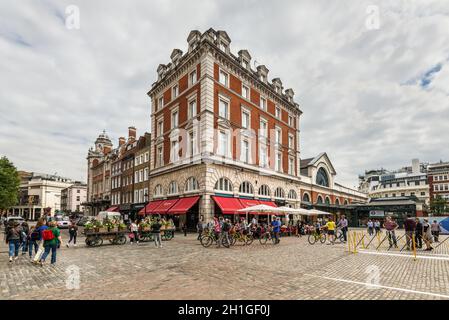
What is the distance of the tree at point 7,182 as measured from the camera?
141ft

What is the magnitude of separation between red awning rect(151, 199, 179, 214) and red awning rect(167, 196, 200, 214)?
3.01ft

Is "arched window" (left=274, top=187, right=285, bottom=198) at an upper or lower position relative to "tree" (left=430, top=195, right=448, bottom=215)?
upper

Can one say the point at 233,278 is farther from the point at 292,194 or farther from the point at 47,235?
the point at 292,194

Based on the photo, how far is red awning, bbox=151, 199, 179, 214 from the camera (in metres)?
29.7

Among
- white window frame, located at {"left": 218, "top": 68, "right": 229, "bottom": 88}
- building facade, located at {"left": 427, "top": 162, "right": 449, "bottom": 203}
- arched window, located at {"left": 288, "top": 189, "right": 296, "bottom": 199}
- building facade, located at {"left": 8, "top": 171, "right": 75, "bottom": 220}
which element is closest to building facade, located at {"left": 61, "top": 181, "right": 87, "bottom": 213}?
building facade, located at {"left": 8, "top": 171, "right": 75, "bottom": 220}

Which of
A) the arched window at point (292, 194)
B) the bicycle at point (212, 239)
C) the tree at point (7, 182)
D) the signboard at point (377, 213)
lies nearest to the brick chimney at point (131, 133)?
the tree at point (7, 182)

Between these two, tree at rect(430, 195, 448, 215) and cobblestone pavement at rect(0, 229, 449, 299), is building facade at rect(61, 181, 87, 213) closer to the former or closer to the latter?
cobblestone pavement at rect(0, 229, 449, 299)

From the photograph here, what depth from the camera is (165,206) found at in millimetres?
30719

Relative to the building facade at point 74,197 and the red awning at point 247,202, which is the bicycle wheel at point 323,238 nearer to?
the red awning at point 247,202

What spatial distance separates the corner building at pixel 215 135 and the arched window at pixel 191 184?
100mm

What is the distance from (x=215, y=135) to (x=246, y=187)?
706cm

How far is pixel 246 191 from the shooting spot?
31.4 metres
